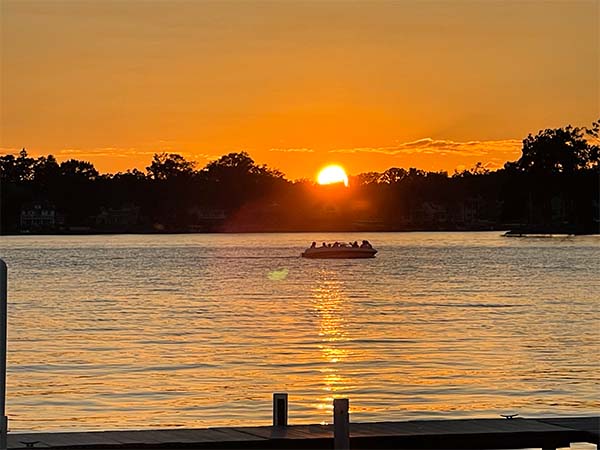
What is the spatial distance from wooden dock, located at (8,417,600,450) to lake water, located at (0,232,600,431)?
597 cm

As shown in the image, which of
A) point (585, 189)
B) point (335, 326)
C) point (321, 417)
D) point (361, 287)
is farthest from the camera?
point (585, 189)

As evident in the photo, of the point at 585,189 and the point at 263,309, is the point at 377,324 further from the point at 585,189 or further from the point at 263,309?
the point at 585,189

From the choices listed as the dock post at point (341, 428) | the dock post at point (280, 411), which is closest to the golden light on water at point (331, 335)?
the dock post at point (280, 411)

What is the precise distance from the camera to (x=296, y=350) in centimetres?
3909

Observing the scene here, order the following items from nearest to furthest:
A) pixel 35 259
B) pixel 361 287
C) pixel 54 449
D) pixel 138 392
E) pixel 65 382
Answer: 1. pixel 54 449
2. pixel 138 392
3. pixel 65 382
4. pixel 361 287
5. pixel 35 259

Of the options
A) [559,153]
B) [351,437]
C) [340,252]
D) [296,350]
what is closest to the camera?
[351,437]

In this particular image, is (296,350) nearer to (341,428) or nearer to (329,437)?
(329,437)

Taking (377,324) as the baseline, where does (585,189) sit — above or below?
above

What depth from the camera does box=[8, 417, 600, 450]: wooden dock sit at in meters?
15.9

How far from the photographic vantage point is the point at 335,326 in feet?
163

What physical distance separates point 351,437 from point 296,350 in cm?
2299

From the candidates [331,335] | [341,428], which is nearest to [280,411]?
[341,428]

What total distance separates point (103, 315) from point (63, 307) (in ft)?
19.1

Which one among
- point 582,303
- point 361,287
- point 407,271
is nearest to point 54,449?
point 582,303
